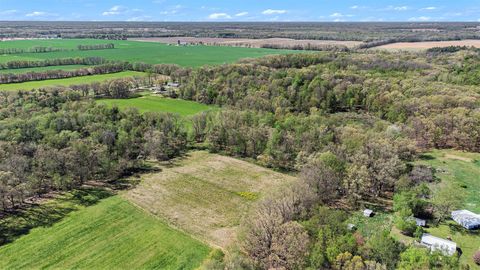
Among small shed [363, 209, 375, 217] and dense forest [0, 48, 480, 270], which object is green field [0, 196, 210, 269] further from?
small shed [363, 209, 375, 217]

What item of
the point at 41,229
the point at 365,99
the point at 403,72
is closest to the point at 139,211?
the point at 41,229

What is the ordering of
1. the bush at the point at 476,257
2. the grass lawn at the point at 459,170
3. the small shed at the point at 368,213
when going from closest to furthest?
1. the bush at the point at 476,257
2. the small shed at the point at 368,213
3. the grass lawn at the point at 459,170

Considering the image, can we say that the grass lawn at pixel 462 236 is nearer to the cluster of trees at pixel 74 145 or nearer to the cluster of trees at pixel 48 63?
the cluster of trees at pixel 74 145

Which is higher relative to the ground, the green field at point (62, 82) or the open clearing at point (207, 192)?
the green field at point (62, 82)

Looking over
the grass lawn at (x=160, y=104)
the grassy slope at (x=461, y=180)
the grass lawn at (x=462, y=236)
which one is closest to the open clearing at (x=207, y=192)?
the grass lawn at (x=462, y=236)

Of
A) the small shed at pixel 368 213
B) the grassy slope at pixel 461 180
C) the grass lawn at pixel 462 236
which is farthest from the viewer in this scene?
the small shed at pixel 368 213

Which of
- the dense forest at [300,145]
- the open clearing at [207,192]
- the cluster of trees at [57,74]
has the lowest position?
the open clearing at [207,192]

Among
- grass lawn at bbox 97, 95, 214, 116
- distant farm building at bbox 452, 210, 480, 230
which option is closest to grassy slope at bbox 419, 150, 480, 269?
distant farm building at bbox 452, 210, 480, 230

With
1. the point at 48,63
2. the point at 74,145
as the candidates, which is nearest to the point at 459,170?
the point at 74,145

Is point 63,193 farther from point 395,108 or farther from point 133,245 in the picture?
point 395,108
